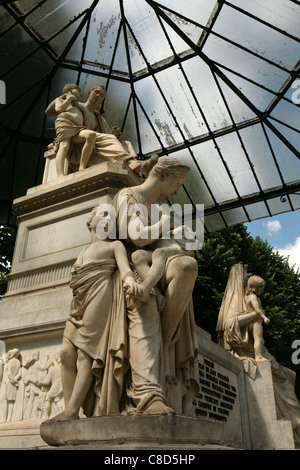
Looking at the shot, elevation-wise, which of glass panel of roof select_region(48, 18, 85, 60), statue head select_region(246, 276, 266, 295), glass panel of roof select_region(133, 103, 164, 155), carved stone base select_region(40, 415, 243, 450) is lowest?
carved stone base select_region(40, 415, 243, 450)

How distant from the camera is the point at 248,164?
1567 centimetres

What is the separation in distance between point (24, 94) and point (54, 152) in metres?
7.93

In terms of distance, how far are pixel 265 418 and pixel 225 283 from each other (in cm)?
1283

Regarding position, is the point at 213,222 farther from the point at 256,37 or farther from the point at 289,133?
the point at 256,37

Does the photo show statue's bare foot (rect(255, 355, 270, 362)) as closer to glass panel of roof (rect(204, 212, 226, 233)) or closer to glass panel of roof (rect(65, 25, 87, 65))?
glass panel of roof (rect(204, 212, 226, 233))

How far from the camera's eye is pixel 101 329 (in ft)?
13.8

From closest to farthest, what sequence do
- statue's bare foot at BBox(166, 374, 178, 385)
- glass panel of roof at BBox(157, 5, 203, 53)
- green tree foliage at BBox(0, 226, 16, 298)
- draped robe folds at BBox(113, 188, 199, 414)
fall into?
draped robe folds at BBox(113, 188, 199, 414), statue's bare foot at BBox(166, 374, 178, 385), glass panel of roof at BBox(157, 5, 203, 53), green tree foliage at BBox(0, 226, 16, 298)

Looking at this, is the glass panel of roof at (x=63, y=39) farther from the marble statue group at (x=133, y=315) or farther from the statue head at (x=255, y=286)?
the marble statue group at (x=133, y=315)

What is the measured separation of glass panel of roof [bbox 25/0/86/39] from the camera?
525 inches

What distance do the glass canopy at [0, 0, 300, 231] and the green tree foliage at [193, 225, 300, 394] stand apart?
14.0 ft

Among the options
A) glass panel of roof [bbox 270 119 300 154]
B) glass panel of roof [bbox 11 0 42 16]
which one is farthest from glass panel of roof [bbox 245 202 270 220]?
glass panel of roof [bbox 11 0 42 16]

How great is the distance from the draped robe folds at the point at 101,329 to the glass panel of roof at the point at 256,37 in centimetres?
1033

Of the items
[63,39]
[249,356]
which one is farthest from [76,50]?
[249,356]
